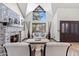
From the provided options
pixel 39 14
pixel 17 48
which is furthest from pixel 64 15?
pixel 17 48

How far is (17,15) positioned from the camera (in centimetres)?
626

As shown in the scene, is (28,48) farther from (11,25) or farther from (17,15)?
(17,15)

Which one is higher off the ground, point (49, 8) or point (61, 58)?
point (49, 8)

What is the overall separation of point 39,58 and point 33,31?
476 cm

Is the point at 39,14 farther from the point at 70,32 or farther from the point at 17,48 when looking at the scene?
the point at 17,48

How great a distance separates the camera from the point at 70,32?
6.56 meters

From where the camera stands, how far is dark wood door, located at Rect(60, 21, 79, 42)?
6.53m

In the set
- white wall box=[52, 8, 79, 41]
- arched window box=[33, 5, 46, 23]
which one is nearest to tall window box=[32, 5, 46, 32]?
arched window box=[33, 5, 46, 23]

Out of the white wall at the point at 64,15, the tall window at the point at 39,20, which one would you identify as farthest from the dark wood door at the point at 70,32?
the tall window at the point at 39,20

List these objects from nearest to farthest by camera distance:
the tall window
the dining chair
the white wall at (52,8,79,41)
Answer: the dining chair
the tall window
the white wall at (52,8,79,41)

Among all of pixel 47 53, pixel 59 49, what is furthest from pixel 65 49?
pixel 47 53

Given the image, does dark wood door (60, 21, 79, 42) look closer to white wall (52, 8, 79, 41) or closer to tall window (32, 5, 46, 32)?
white wall (52, 8, 79, 41)

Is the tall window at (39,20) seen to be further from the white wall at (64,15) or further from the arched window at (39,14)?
the white wall at (64,15)

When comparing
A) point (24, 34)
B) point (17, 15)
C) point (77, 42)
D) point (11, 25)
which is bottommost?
point (77, 42)
